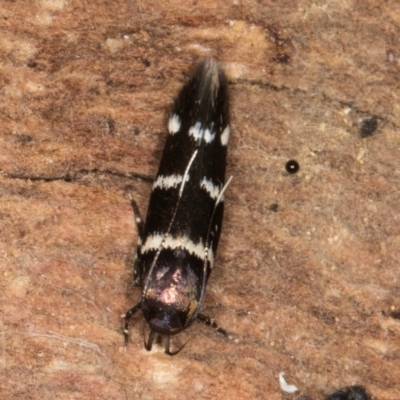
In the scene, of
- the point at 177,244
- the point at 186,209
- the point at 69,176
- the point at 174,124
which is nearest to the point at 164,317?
the point at 177,244

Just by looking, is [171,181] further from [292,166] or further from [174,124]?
[292,166]

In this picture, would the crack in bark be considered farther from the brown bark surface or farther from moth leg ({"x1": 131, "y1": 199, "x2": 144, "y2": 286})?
moth leg ({"x1": 131, "y1": 199, "x2": 144, "y2": 286})

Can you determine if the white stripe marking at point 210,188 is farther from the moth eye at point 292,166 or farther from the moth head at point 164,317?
the moth head at point 164,317

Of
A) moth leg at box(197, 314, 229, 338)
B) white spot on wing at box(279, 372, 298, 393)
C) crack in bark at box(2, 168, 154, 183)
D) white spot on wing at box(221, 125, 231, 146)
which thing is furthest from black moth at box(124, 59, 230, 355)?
white spot on wing at box(279, 372, 298, 393)

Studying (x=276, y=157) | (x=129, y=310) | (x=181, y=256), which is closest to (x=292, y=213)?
(x=276, y=157)

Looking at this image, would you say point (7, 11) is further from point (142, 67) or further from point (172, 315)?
point (172, 315)

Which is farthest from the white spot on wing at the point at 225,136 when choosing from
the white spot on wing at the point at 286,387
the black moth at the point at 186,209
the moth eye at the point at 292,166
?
the white spot on wing at the point at 286,387

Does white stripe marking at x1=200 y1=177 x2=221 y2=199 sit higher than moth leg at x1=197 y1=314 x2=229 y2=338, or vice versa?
white stripe marking at x1=200 y1=177 x2=221 y2=199

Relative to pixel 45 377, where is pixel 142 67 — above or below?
above
